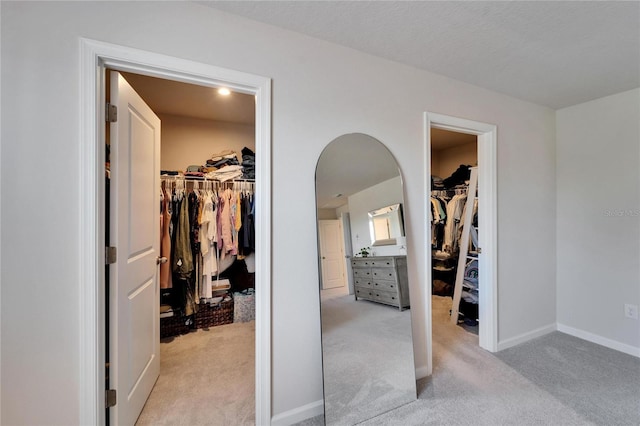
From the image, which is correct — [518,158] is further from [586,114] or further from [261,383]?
[261,383]

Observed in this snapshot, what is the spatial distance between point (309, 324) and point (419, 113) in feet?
5.64

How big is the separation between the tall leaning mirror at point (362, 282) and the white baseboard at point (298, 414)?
126mm

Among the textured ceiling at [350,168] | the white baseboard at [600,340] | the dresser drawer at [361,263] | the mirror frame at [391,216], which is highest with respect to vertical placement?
the textured ceiling at [350,168]

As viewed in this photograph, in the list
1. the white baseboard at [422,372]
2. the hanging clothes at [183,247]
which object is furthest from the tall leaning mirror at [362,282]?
the hanging clothes at [183,247]

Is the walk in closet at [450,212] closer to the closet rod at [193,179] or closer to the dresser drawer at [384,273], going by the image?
the dresser drawer at [384,273]

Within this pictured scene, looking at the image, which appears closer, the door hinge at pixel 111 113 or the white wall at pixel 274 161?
the white wall at pixel 274 161

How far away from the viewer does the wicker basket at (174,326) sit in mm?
2752

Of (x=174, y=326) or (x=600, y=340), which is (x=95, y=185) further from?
(x=600, y=340)

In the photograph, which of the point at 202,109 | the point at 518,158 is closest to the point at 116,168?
the point at 202,109

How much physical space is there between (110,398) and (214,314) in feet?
5.38

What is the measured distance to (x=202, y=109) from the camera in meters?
3.16

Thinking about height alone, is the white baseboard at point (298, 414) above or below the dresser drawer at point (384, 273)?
below

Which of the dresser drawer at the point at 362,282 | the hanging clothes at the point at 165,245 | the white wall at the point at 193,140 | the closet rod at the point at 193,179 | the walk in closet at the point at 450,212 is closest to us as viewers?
the dresser drawer at the point at 362,282

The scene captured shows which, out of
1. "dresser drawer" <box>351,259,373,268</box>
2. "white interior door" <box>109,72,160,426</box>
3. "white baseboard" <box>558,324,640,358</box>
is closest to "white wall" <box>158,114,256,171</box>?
"white interior door" <box>109,72,160,426</box>
